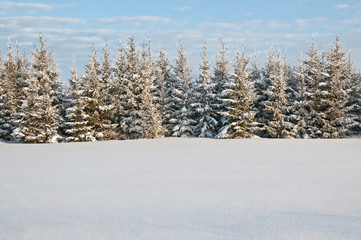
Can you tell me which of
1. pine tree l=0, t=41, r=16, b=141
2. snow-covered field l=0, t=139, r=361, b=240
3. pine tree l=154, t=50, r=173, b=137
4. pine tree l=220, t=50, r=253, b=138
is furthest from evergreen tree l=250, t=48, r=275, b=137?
pine tree l=0, t=41, r=16, b=141

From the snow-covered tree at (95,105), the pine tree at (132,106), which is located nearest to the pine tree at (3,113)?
the snow-covered tree at (95,105)

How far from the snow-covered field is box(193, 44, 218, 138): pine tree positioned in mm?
19013

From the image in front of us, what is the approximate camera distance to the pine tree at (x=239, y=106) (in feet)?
82.3

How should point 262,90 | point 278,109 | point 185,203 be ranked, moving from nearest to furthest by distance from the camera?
point 185,203
point 278,109
point 262,90

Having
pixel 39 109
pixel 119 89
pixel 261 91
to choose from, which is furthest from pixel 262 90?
pixel 39 109

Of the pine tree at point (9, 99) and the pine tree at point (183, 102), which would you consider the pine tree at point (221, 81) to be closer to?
the pine tree at point (183, 102)

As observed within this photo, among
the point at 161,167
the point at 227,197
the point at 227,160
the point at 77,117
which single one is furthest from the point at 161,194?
the point at 77,117

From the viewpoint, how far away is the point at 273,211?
4.39m

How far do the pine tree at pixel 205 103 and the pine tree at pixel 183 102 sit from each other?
2.41 feet

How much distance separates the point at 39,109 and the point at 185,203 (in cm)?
2428

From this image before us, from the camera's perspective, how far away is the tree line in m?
25.5

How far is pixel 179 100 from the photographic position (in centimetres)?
2834

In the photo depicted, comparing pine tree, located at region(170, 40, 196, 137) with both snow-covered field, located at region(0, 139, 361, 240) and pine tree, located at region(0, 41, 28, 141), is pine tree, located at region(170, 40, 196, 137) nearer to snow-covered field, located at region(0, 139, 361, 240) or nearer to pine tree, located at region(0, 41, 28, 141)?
pine tree, located at region(0, 41, 28, 141)

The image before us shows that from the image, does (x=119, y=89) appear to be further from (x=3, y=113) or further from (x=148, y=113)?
(x=3, y=113)
